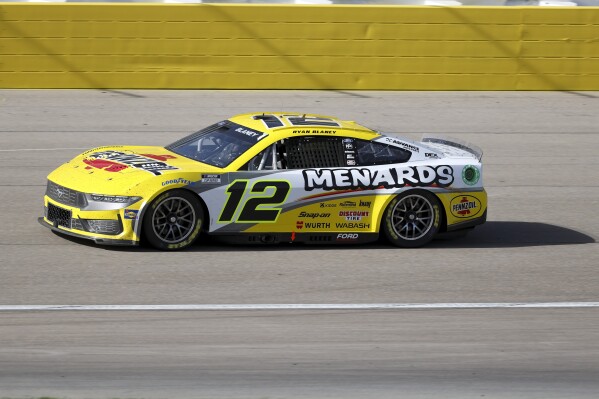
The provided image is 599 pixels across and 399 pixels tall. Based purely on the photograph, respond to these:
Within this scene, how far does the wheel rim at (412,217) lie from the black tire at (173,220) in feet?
6.47

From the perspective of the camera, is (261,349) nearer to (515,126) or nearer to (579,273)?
(579,273)

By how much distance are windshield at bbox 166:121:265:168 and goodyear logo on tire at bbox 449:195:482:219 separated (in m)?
2.05

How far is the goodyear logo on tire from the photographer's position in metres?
11.0

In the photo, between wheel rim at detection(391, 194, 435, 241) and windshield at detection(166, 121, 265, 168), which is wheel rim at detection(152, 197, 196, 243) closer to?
windshield at detection(166, 121, 265, 168)

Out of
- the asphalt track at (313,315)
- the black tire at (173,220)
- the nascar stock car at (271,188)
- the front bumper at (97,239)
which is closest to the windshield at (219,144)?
the nascar stock car at (271,188)

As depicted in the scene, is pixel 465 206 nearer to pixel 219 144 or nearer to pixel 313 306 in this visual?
pixel 219 144

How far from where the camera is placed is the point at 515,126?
18.6m

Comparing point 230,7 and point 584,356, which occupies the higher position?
point 230,7

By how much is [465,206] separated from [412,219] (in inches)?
23.5

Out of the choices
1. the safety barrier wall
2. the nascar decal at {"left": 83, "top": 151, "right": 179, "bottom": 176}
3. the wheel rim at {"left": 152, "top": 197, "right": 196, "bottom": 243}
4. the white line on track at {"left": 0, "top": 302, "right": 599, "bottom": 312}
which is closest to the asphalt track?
the white line on track at {"left": 0, "top": 302, "right": 599, "bottom": 312}

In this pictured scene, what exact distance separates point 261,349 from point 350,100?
41.3 feet

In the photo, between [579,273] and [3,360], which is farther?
[579,273]

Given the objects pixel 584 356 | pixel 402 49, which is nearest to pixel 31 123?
pixel 402 49

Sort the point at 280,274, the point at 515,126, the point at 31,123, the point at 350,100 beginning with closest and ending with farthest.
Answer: the point at 280,274 < the point at 31,123 < the point at 515,126 < the point at 350,100
